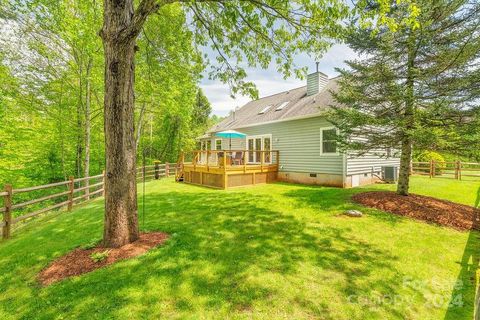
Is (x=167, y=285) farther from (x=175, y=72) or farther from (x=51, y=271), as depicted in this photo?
(x=175, y=72)

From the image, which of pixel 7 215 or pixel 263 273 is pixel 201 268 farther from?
pixel 7 215

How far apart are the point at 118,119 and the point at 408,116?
7.82m

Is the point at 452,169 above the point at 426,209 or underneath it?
above

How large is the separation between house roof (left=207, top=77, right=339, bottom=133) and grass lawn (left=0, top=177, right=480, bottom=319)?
6.20 m

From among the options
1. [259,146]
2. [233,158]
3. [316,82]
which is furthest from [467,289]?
[316,82]

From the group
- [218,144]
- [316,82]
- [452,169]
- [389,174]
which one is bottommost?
[389,174]

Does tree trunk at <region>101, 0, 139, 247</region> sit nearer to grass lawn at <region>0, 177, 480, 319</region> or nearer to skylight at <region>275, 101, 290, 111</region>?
grass lawn at <region>0, 177, 480, 319</region>

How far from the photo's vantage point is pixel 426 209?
20.2 ft

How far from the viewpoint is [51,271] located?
3.55 m

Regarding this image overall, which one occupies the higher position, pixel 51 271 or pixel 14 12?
pixel 14 12

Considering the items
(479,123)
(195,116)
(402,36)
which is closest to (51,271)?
(479,123)

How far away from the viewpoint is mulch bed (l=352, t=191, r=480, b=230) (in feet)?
17.9

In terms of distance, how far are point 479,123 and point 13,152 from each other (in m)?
18.2

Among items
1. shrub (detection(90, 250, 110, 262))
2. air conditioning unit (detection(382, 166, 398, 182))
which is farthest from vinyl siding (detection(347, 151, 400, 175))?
shrub (detection(90, 250, 110, 262))
